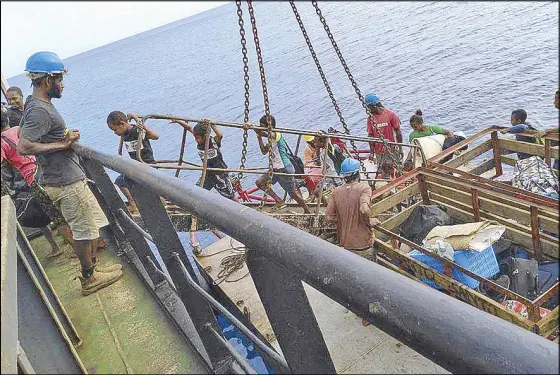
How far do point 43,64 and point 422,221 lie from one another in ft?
17.8

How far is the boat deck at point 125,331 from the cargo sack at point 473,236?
382 centimetres

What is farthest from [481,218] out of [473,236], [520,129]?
[520,129]

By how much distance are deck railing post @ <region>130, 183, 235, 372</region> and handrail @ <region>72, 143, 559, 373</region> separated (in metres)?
0.93

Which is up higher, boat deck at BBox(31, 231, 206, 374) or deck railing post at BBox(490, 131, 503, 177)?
boat deck at BBox(31, 231, 206, 374)

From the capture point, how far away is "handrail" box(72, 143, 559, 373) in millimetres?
576

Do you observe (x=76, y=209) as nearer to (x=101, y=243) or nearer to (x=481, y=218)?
(x=101, y=243)

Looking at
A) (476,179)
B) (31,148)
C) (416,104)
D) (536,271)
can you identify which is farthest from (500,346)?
(416,104)

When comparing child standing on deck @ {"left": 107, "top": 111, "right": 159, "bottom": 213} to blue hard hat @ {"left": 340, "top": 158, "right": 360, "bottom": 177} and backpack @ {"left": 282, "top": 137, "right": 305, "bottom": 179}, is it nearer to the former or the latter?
backpack @ {"left": 282, "top": 137, "right": 305, "bottom": 179}

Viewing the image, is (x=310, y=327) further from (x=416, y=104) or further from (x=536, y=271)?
(x=416, y=104)

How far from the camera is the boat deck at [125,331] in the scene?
2619mm

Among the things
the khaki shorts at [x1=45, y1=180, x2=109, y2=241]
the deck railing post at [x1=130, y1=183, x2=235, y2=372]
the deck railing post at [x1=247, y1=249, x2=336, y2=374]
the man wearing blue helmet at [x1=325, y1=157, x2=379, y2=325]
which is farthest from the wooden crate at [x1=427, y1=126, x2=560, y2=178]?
the deck railing post at [x1=247, y1=249, x2=336, y2=374]

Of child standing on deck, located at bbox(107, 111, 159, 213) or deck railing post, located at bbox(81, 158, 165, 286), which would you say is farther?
child standing on deck, located at bbox(107, 111, 159, 213)

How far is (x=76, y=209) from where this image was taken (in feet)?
12.1

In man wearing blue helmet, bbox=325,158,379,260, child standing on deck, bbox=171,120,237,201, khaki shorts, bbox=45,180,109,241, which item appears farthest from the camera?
child standing on deck, bbox=171,120,237,201
